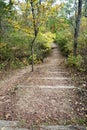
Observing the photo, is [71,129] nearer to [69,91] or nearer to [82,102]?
[82,102]

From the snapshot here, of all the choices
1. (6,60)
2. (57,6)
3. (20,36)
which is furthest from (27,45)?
(57,6)

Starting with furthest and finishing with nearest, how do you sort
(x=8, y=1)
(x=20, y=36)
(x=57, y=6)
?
(x=20, y=36) < (x=8, y=1) < (x=57, y=6)

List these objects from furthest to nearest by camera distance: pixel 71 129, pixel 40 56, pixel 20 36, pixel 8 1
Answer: pixel 40 56 < pixel 20 36 < pixel 8 1 < pixel 71 129

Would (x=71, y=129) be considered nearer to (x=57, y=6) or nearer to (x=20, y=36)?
(x=57, y=6)

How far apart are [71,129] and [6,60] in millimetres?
7771

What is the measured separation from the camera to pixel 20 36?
11.8m

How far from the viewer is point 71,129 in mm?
3602

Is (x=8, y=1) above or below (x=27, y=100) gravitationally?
above

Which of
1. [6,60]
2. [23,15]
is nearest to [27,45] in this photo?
[6,60]

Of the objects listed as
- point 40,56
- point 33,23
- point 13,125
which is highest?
point 33,23

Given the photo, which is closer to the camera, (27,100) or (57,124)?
(57,124)

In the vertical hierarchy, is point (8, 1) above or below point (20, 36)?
above

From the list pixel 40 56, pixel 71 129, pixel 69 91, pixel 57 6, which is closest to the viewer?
pixel 71 129

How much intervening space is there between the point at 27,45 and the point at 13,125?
884 cm
